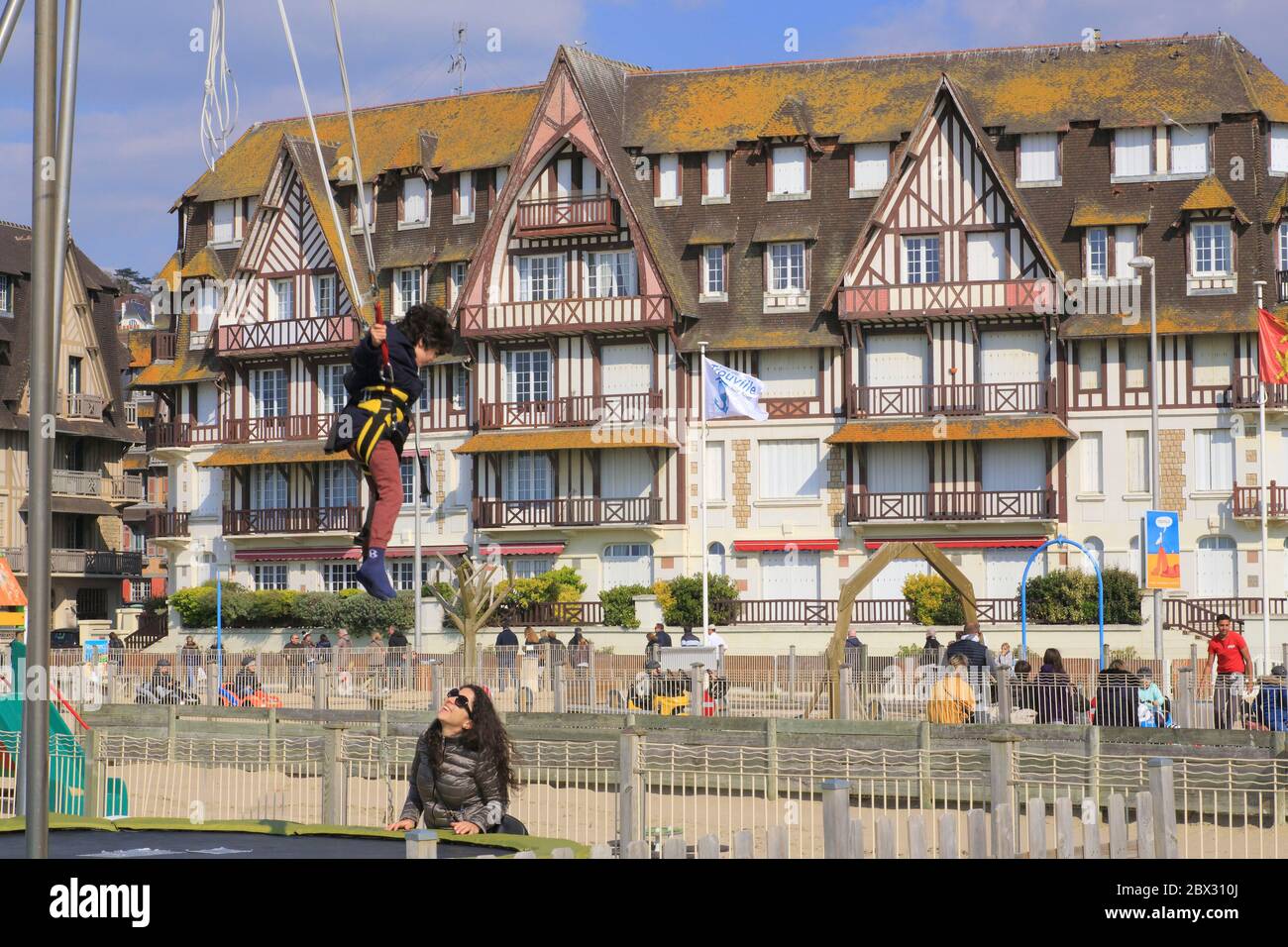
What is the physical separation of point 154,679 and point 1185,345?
3071 centimetres

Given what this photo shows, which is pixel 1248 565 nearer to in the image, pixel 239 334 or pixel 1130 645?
pixel 1130 645

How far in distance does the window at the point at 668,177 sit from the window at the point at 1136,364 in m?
14.4

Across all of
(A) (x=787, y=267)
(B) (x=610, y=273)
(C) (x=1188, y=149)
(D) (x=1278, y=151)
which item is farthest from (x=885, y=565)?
(D) (x=1278, y=151)

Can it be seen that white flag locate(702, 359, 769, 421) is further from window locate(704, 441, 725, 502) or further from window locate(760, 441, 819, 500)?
window locate(704, 441, 725, 502)

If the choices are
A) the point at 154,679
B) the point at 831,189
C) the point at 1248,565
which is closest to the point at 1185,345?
the point at 1248,565

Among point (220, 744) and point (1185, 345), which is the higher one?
point (1185, 345)

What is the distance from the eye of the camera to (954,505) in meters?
55.1

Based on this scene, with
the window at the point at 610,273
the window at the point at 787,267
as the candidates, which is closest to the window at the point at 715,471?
the window at the point at 787,267

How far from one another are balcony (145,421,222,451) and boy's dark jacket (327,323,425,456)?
179 feet

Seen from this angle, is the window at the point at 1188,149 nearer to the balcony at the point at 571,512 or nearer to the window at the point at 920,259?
the window at the point at 920,259

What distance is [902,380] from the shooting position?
56.6 m

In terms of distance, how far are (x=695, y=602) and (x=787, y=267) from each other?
413 inches

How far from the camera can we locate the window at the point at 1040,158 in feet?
185

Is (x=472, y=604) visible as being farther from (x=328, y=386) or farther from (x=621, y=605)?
(x=328, y=386)
